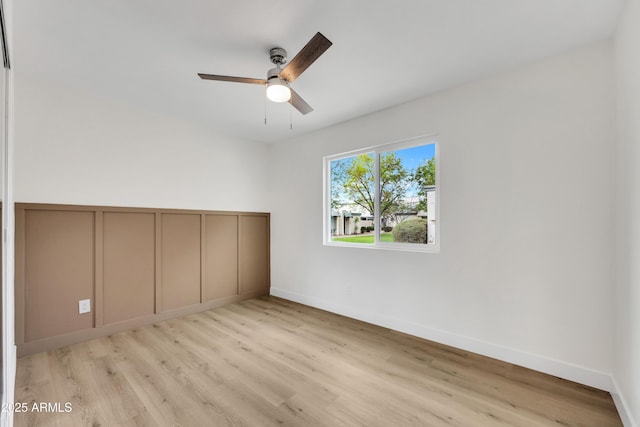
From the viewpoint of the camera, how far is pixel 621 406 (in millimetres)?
1694

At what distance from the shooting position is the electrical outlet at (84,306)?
2.72m

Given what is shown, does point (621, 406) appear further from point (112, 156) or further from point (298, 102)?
point (112, 156)

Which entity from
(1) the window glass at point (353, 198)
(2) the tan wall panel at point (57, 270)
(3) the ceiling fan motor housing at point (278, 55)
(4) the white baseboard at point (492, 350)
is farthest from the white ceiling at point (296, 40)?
(4) the white baseboard at point (492, 350)

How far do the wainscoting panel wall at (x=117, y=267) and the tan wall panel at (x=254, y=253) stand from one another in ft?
0.07

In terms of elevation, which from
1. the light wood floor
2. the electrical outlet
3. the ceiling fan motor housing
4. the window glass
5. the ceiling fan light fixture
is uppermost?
the ceiling fan motor housing

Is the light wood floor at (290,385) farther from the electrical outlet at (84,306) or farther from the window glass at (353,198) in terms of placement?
the window glass at (353,198)

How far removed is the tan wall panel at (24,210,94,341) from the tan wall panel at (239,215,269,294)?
1796 millimetres

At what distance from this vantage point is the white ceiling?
169cm

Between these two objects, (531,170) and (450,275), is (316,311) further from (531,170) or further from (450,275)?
(531,170)

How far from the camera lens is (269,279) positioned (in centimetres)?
450

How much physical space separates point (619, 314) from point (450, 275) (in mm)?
1091

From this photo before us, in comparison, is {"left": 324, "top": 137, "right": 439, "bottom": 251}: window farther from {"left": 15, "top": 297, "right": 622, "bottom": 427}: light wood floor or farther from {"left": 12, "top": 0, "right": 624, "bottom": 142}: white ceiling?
{"left": 15, "top": 297, "right": 622, "bottom": 427}: light wood floor

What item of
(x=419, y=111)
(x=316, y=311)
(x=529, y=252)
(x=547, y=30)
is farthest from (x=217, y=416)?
(x=547, y=30)

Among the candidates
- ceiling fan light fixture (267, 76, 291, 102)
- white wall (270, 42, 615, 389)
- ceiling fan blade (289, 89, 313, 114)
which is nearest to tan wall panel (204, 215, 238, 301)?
white wall (270, 42, 615, 389)
